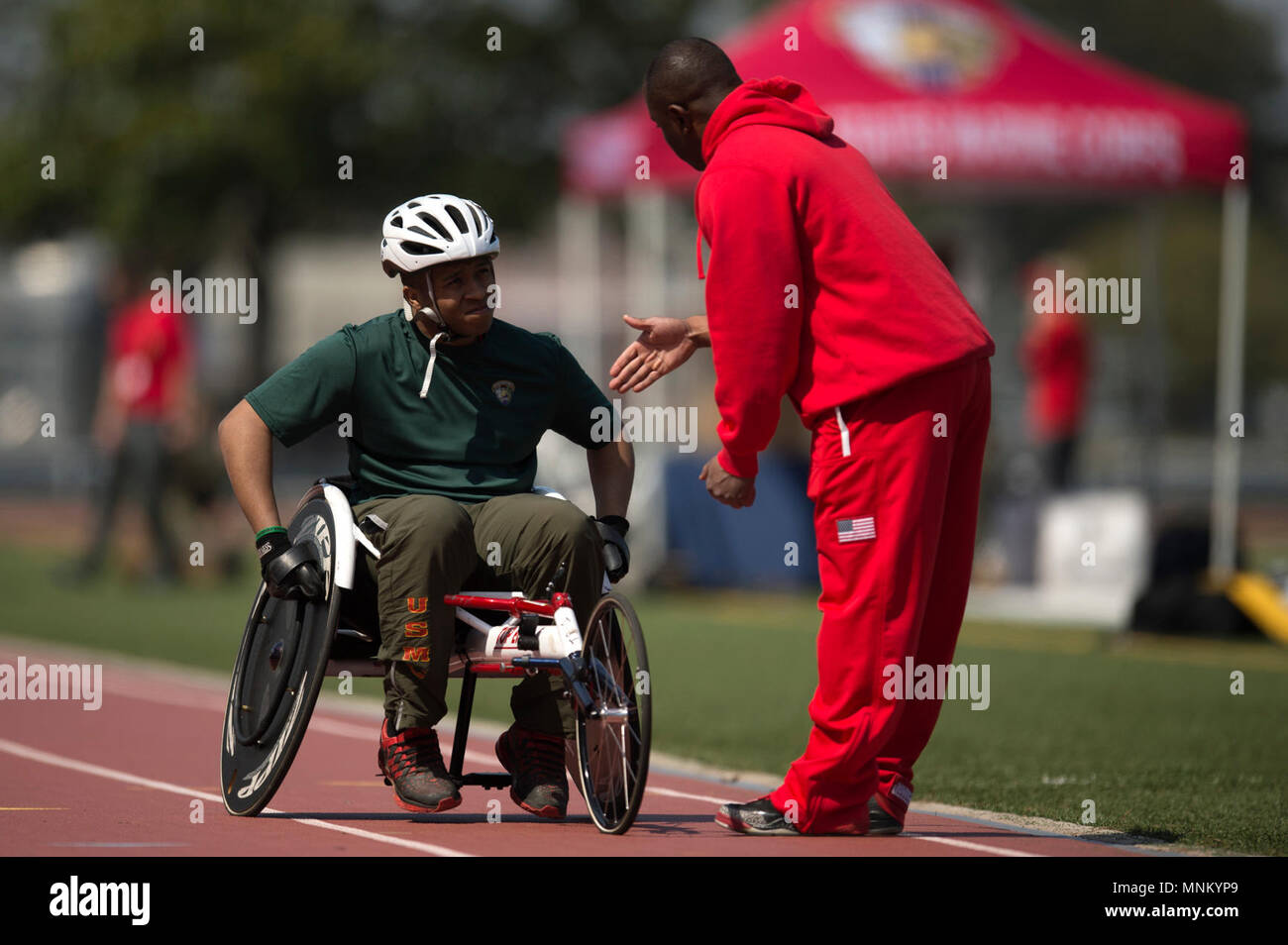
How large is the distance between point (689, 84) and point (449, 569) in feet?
5.35

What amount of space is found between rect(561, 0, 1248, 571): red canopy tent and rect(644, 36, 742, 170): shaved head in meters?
9.40

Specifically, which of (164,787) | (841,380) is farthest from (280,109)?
(841,380)

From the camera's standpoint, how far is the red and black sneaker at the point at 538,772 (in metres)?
6.76

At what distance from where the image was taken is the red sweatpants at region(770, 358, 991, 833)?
6098 mm

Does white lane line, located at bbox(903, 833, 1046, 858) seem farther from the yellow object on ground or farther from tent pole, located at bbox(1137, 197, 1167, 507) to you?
tent pole, located at bbox(1137, 197, 1167, 507)

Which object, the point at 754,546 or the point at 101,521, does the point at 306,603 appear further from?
the point at 101,521

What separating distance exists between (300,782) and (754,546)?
377 inches

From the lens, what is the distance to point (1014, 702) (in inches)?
421

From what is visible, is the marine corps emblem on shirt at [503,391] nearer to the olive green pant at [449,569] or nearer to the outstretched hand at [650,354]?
the olive green pant at [449,569]

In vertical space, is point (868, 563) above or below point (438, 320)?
below

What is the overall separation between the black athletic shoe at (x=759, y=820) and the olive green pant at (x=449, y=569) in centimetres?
65

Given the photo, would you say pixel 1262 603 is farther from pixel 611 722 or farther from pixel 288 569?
pixel 288 569

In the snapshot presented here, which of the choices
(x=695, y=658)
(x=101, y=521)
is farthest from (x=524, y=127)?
(x=695, y=658)

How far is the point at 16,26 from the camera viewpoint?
1624 inches
